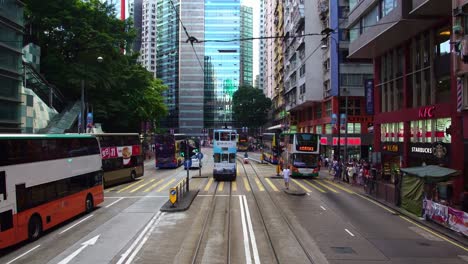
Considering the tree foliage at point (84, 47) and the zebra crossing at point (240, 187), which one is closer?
the zebra crossing at point (240, 187)

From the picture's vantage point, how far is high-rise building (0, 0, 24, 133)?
98.8ft

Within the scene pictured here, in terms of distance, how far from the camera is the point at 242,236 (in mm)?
14281

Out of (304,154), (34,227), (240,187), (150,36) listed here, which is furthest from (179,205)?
(150,36)

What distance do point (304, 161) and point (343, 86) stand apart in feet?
55.8

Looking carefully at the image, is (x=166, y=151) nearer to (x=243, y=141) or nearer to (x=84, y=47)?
(x=84, y=47)

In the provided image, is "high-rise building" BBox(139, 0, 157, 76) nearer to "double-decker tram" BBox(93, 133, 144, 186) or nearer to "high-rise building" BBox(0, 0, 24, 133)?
"high-rise building" BBox(0, 0, 24, 133)

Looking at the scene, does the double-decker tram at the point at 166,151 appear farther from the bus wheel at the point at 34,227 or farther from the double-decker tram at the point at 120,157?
the bus wheel at the point at 34,227

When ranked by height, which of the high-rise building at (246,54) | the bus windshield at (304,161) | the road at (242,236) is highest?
the high-rise building at (246,54)

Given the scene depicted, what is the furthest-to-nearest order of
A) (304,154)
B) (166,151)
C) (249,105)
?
(249,105) < (166,151) < (304,154)

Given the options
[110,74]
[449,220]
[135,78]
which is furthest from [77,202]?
[135,78]

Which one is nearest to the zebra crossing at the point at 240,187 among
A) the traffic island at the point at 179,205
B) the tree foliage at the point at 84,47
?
the traffic island at the point at 179,205

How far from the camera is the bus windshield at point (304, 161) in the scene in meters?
35.7

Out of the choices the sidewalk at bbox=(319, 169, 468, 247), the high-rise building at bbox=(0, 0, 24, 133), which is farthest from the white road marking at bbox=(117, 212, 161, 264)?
the high-rise building at bbox=(0, 0, 24, 133)

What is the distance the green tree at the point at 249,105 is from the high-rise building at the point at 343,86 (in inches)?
1736
